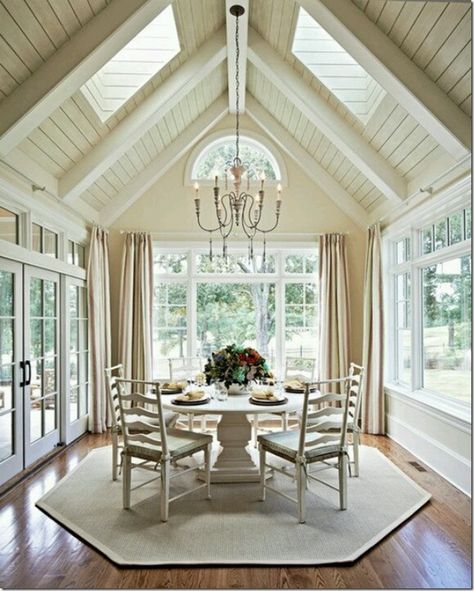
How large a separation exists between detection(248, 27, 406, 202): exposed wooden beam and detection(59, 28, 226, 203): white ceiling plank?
43 cm

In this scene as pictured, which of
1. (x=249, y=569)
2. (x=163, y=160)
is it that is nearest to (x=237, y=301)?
(x=163, y=160)

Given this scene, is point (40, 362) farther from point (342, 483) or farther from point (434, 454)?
point (434, 454)

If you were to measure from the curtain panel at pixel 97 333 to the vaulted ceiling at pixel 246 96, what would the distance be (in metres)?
0.65

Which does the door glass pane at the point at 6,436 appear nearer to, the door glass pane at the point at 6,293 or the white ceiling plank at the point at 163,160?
the door glass pane at the point at 6,293

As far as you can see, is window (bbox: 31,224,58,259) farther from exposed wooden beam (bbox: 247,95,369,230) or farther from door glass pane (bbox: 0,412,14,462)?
exposed wooden beam (bbox: 247,95,369,230)

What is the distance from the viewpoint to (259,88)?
5246 mm

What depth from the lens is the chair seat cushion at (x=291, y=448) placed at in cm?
299

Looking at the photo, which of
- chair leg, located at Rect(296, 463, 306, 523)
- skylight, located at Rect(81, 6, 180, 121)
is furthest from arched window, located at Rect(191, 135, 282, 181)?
chair leg, located at Rect(296, 463, 306, 523)

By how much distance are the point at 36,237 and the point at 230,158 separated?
289 cm

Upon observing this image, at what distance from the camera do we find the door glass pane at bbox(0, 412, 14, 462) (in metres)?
3.56


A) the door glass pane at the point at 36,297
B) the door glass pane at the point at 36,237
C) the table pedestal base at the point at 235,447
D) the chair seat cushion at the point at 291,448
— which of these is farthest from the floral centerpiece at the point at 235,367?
the door glass pane at the point at 36,237

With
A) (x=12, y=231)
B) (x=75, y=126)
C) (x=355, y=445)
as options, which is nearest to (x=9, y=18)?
(x=75, y=126)

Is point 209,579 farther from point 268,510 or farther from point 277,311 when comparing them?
point 277,311

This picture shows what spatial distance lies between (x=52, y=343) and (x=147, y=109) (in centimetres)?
261
